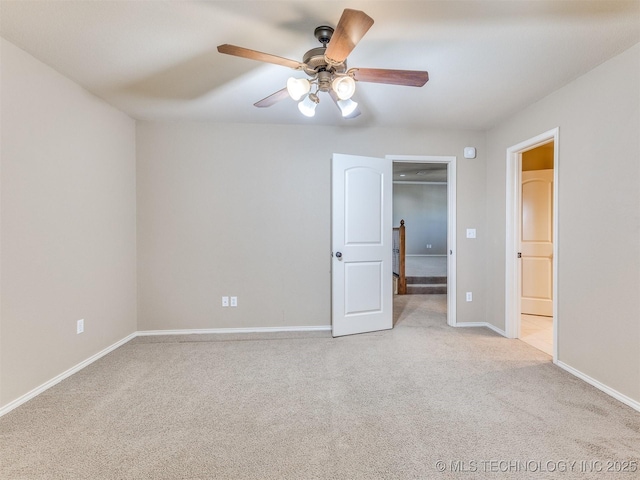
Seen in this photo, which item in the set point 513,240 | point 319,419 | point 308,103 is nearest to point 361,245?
point 513,240

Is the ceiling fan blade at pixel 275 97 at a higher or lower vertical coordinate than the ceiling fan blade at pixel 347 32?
higher

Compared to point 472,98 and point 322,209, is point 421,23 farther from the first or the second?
point 322,209

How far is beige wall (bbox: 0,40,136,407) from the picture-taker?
2.02m

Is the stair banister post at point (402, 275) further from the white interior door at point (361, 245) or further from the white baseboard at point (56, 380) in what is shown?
the white baseboard at point (56, 380)

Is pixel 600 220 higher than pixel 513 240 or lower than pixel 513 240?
higher

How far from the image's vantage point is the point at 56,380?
7.69ft

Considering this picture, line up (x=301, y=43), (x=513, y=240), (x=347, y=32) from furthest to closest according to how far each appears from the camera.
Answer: (x=513, y=240), (x=301, y=43), (x=347, y=32)

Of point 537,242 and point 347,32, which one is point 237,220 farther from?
point 537,242

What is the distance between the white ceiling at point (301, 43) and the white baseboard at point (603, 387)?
234 cm

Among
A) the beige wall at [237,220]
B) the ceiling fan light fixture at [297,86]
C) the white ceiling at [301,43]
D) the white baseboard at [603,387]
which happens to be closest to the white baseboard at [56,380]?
the beige wall at [237,220]

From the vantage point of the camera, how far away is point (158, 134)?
3426 millimetres

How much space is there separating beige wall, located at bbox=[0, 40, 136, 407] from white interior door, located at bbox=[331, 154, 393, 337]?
2.25 m

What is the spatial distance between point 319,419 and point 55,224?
243cm

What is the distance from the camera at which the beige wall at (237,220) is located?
136 inches
